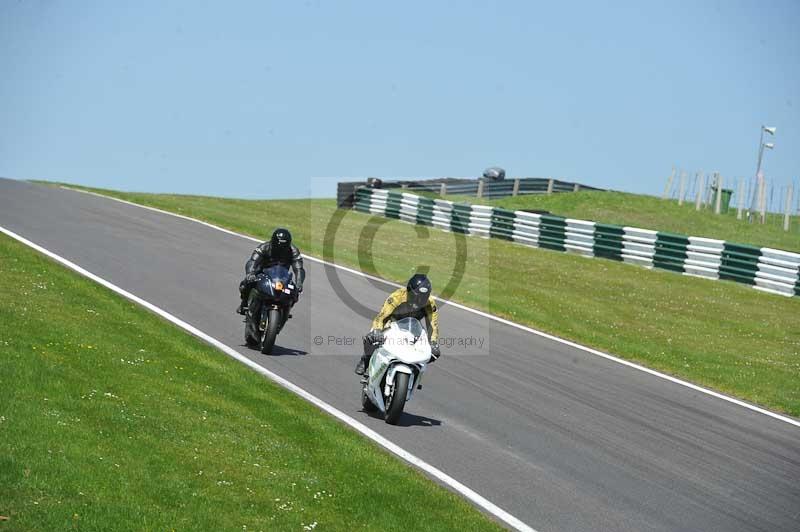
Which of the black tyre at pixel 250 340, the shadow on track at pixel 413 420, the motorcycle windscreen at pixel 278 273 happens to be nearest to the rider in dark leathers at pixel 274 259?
the motorcycle windscreen at pixel 278 273

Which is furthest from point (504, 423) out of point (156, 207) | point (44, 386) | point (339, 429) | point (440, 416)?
point (156, 207)

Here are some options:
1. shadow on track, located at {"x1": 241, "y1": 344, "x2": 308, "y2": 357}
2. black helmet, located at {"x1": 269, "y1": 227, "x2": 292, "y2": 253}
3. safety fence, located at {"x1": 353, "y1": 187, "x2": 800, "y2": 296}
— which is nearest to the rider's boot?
shadow on track, located at {"x1": 241, "y1": 344, "x2": 308, "y2": 357}

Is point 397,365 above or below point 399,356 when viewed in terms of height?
below

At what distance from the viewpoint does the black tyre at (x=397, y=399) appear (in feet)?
41.0

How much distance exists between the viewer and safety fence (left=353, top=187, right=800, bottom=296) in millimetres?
28734

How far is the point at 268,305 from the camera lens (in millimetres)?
16250

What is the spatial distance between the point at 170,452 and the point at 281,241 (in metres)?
6.95

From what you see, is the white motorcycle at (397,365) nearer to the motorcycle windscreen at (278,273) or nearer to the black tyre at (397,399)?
the black tyre at (397,399)

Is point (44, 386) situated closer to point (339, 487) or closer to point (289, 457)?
point (289, 457)

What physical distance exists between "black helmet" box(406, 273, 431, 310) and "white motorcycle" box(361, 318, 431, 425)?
252 millimetres

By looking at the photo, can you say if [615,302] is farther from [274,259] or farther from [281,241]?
[281,241]

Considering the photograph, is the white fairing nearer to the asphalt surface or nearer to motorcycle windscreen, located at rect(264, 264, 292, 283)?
the asphalt surface

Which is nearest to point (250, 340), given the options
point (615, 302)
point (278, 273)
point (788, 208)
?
point (278, 273)

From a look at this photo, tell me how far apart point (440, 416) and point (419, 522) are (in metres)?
4.38
